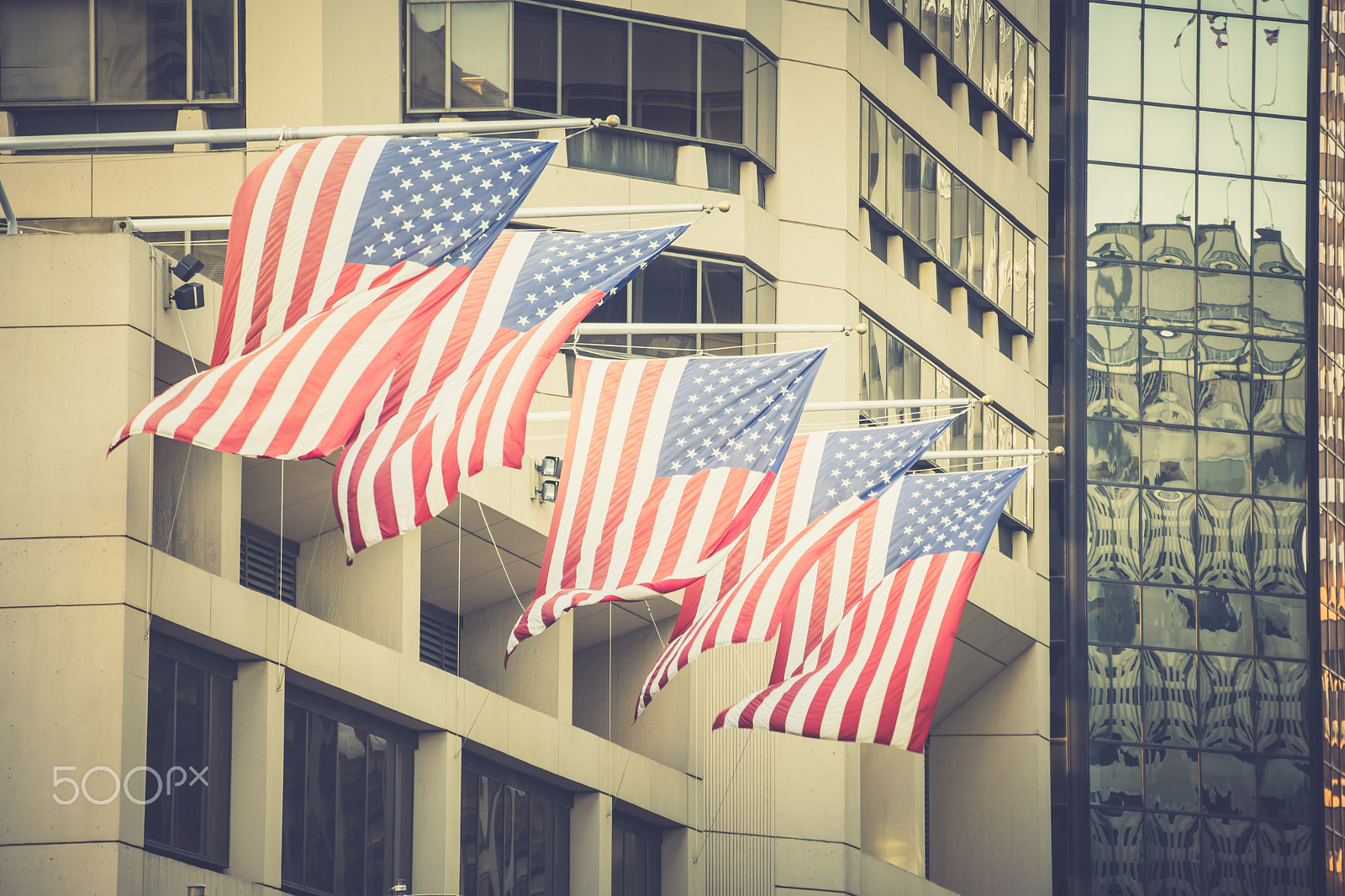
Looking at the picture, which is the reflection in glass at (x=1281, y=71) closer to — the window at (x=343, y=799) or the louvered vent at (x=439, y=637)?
the louvered vent at (x=439, y=637)

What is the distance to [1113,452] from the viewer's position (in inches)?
2024

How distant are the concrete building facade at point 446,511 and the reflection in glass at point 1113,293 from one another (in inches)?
216

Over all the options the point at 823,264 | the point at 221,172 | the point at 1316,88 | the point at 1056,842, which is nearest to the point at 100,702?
the point at 221,172

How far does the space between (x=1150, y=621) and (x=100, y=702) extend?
106 ft

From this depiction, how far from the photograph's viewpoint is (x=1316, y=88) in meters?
54.7

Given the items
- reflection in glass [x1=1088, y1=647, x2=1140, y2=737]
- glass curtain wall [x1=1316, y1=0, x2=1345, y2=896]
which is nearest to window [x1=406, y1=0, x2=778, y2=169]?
reflection in glass [x1=1088, y1=647, x2=1140, y2=737]

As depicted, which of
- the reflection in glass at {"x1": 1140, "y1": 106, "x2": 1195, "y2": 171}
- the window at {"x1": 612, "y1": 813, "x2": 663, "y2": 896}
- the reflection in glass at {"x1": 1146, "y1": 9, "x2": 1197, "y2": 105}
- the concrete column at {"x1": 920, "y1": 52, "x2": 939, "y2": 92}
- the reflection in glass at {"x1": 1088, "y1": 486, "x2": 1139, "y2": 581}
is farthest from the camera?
the reflection in glass at {"x1": 1146, "y1": 9, "x2": 1197, "y2": 105}

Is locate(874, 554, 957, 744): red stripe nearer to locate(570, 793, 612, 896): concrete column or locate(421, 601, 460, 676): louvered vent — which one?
locate(570, 793, 612, 896): concrete column

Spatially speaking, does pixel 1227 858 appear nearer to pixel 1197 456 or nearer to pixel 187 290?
pixel 1197 456

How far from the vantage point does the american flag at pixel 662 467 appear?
2462 cm

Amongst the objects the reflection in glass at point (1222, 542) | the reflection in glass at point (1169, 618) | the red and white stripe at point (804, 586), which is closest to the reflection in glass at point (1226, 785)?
the reflection in glass at point (1169, 618)

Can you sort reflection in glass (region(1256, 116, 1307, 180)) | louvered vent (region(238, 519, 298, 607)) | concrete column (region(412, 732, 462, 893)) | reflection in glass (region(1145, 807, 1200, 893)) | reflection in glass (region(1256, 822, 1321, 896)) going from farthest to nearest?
1. reflection in glass (region(1256, 116, 1307, 180))
2. reflection in glass (region(1256, 822, 1321, 896))
3. reflection in glass (region(1145, 807, 1200, 893))
4. louvered vent (region(238, 519, 298, 607))
5. concrete column (region(412, 732, 462, 893))

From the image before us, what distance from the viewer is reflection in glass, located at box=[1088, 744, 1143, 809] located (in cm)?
4988

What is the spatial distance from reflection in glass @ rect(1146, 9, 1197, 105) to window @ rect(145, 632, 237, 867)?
109 feet
